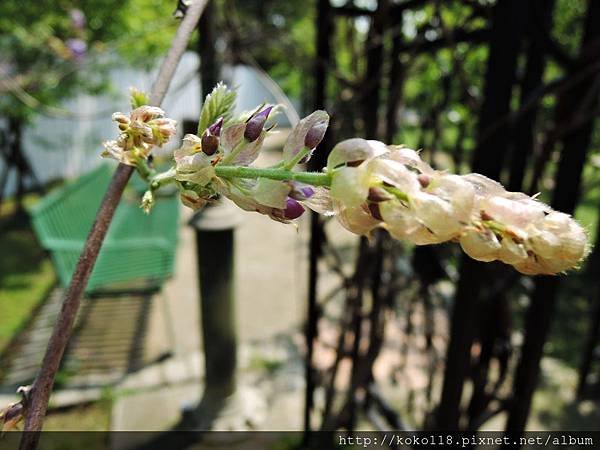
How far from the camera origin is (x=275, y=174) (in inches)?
13.9

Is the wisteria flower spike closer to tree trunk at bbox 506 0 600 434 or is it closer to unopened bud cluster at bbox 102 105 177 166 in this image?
unopened bud cluster at bbox 102 105 177 166

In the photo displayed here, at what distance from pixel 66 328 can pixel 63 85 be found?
6168mm

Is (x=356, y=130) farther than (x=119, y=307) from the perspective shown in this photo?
No

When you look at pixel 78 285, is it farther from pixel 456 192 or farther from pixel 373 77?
pixel 373 77

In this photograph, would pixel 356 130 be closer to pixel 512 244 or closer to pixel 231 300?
pixel 231 300

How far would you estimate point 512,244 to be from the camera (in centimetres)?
34

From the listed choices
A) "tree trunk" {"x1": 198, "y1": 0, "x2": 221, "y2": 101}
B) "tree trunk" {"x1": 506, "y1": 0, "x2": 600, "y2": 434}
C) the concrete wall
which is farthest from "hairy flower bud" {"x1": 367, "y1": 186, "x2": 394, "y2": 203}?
the concrete wall

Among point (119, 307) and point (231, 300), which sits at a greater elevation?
point (231, 300)

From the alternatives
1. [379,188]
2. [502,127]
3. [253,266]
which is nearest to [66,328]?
[379,188]

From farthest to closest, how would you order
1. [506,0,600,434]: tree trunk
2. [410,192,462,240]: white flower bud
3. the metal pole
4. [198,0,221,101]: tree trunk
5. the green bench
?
the green bench < the metal pole < [198,0,221,101]: tree trunk < [506,0,600,434]: tree trunk < [410,192,462,240]: white flower bud

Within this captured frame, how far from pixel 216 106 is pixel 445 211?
0.27m

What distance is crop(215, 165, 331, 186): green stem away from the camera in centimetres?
34

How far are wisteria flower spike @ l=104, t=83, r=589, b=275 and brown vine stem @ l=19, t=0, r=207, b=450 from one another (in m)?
0.11

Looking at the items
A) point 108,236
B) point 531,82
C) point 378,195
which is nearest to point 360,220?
point 378,195
